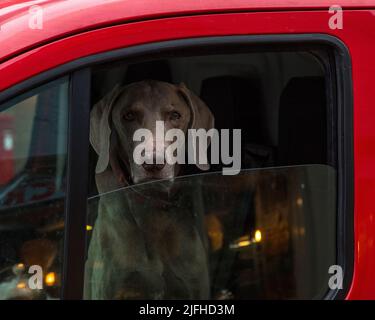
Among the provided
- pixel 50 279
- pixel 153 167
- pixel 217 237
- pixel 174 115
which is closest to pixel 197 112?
pixel 174 115

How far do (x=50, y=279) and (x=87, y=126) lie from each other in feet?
1.37

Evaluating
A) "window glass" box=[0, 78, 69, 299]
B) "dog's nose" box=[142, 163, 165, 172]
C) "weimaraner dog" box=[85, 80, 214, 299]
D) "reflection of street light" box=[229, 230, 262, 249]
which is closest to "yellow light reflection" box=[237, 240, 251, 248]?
"reflection of street light" box=[229, 230, 262, 249]

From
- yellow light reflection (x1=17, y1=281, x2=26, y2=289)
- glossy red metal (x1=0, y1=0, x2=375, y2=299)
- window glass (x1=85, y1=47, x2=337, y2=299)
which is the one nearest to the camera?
glossy red metal (x1=0, y1=0, x2=375, y2=299)

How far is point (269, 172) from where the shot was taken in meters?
2.35

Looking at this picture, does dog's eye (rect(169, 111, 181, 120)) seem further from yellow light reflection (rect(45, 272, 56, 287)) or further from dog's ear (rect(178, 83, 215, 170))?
yellow light reflection (rect(45, 272, 56, 287))

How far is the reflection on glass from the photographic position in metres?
2.03

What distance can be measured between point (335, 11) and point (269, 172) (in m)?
0.73

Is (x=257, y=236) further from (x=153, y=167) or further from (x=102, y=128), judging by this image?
(x=102, y=128)

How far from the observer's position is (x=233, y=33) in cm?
173

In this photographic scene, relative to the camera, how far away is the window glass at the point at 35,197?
1.65 m

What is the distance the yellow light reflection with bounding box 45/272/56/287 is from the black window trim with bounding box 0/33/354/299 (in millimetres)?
60

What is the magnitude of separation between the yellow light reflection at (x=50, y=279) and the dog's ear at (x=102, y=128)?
1.17 feet

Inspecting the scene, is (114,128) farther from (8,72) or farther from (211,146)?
(8,72)

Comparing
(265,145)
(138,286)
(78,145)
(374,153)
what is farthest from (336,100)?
(138,286)
